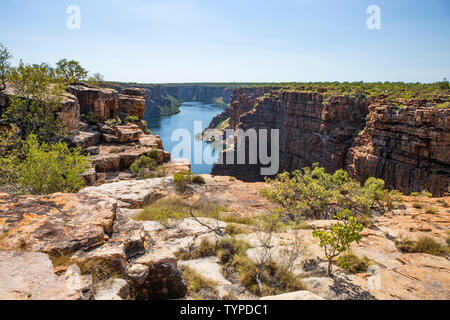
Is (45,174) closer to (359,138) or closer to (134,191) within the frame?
(134,191)

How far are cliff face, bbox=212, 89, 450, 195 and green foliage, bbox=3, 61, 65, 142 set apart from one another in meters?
30.3

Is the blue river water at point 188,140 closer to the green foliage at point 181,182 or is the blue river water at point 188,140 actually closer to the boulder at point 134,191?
the green foliage at point 181,182

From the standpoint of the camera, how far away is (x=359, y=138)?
31266 mm

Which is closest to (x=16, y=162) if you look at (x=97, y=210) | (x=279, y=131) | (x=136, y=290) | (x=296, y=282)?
(x=97, y=210)

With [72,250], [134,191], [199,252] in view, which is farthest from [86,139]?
[72,250]

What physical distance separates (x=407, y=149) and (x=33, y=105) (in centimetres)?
3206

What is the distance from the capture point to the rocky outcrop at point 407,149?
68.6ft

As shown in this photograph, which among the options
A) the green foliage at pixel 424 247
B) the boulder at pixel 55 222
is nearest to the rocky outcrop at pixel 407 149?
the green foliage at pixel 424 247

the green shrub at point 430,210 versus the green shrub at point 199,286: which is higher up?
the green shrub at point 199,286

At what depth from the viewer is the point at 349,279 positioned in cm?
507

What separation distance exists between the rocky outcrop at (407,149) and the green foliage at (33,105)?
29.8m

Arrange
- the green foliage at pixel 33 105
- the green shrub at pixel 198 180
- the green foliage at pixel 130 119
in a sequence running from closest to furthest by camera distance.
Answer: the green foliage at pixel 33 105
the green shrub at pixel 198 180
the green foliage at pixel 130 119

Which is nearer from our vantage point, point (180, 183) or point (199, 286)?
point (199, 286)

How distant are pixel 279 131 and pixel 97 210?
5230 cm
